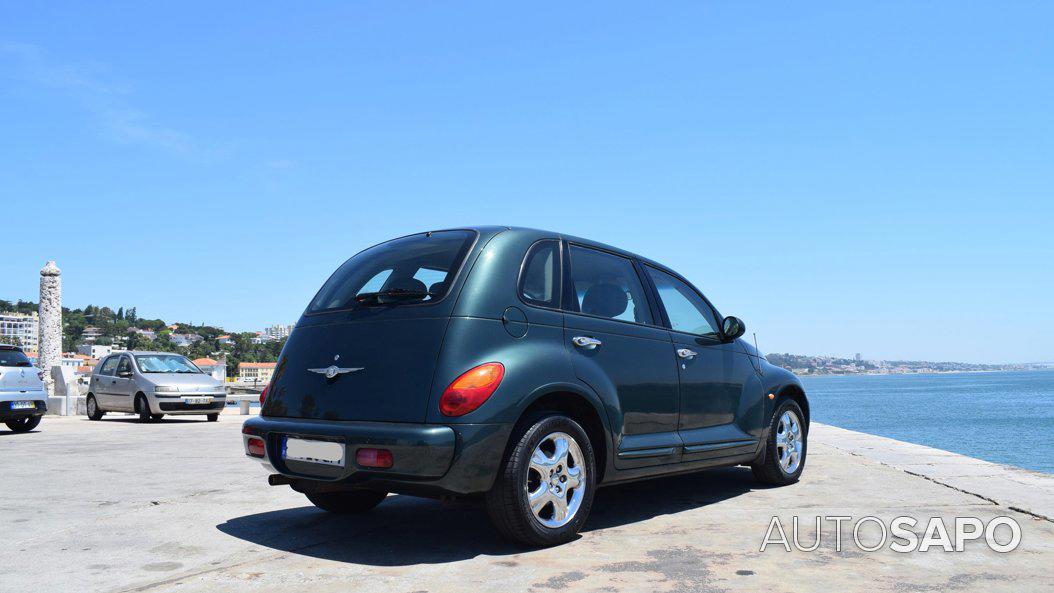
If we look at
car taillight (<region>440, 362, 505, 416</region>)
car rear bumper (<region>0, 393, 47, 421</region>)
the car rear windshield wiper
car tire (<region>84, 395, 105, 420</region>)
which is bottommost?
car tire (<region>84, 395, 105, 420</region>)

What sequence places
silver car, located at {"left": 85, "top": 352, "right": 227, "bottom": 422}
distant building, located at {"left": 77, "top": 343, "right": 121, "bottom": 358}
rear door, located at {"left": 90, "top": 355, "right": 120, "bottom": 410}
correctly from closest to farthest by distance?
silver car, located at {"left": 85, "top": 352, "right": 227, "bottom": 422}
rear door, located at {"left": 90, "top": 355, "right": 120, "bottom": 410}
distant building, located at {"left": 77, "top": 343, "right": 121, "bottom": 358}

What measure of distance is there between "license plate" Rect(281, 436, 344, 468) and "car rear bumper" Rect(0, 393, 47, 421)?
429 inches

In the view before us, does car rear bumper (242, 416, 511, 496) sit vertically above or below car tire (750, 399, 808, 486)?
above

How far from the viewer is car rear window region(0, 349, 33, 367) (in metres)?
12.7

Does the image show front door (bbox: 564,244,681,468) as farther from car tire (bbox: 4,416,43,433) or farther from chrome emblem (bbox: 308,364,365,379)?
car tire (bbox: 4,416,43,433)

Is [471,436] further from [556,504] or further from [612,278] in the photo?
[612,278]

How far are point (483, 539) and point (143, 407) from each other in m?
14.4

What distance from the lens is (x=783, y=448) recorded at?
6.45 meters

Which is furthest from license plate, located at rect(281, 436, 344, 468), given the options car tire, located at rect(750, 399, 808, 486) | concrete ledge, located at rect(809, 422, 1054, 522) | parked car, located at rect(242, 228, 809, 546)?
concrete ledge, located at rect(809, 422, 1054, 522)

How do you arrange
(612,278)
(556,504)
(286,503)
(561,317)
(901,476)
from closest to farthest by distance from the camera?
(556,504), (561,317), (612,278), (286,503), (901,476)

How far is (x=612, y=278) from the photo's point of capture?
5.16m

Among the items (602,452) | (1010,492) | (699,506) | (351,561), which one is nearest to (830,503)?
→ (699,506)

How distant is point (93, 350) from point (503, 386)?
20234 centimetres

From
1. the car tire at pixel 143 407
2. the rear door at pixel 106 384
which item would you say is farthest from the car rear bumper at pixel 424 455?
the rear door at pixel 106 384
